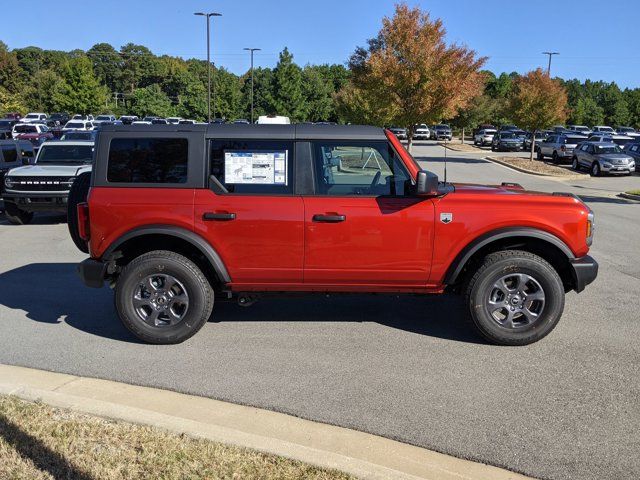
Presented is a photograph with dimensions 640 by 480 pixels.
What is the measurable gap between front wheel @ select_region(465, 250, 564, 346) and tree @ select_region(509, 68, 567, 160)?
1112 inches

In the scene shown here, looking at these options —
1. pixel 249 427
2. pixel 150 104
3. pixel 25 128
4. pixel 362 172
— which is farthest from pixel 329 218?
pixel 150 104

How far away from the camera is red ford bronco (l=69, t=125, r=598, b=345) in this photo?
203 inches

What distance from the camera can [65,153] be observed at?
13.4 m

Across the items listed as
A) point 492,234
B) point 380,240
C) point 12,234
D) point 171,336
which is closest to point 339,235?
point 380,240

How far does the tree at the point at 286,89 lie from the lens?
173ft

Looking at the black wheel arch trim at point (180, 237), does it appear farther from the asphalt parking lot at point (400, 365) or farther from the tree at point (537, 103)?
the tree at point (537, 103)

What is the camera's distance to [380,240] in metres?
5.16

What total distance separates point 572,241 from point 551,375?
4.09 ft

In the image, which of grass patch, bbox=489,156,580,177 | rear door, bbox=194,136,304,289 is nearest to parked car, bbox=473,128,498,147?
grass patch, bbox=489,156,580,177

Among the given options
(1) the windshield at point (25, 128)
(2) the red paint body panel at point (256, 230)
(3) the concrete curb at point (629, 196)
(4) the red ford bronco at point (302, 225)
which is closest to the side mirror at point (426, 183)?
(4) the red ford bronco at point (302, 225)

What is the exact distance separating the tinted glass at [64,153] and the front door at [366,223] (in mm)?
9702

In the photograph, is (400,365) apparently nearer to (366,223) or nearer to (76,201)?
(366,223)

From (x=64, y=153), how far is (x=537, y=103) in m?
24.9

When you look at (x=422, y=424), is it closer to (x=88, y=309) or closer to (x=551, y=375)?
(x=551, y=375)
